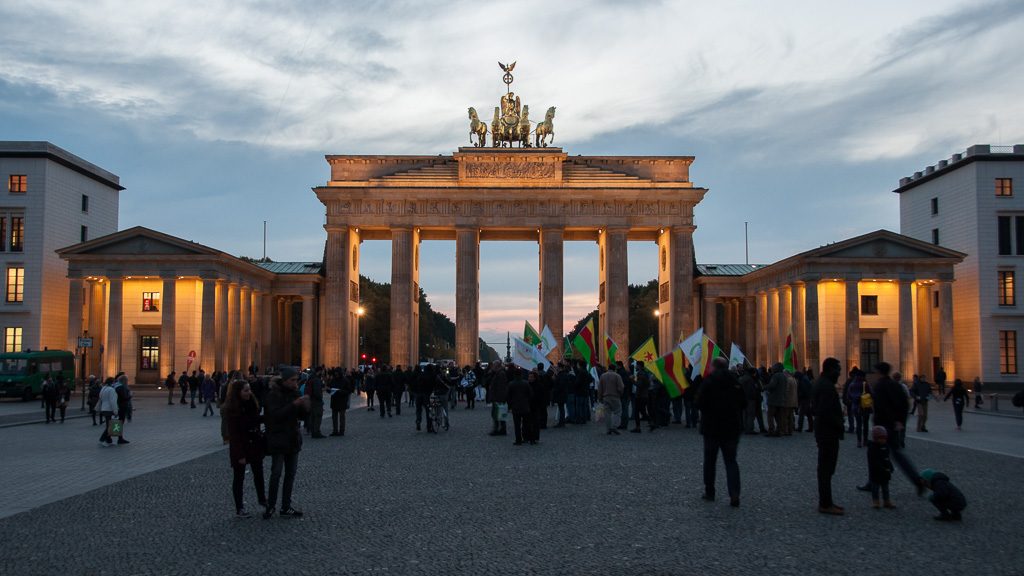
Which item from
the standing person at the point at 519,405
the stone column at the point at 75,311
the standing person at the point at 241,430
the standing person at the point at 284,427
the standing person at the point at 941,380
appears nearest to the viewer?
the standing person at the point at 284,427

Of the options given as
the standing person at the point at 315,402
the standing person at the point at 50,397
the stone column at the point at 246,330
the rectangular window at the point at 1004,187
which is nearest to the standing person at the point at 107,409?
the standing person at the point at 315,402

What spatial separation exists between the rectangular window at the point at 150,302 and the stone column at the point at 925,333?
49431mm

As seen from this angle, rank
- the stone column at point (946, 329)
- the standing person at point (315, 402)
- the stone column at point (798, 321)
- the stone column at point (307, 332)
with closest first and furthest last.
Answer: the standing person at point (315, 402), the stone column at point (946, 329), the stone column at point (798, 321), the stone column at point (307, 332)

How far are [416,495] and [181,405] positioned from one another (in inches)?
1226

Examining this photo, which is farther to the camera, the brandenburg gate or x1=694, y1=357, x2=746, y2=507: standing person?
the brandenburg gate

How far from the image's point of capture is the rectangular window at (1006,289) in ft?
187

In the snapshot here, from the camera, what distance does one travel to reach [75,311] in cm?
5259

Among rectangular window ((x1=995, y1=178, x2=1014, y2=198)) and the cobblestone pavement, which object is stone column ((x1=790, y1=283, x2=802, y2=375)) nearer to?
rectangular window ((x1=995, y1=178, x2=1014, y2=198))

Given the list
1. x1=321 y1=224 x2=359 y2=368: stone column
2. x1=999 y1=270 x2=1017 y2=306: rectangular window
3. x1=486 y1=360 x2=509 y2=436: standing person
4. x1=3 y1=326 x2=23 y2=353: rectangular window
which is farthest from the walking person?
x1=3 y1=326 x2=23 y2=353: rectangular window

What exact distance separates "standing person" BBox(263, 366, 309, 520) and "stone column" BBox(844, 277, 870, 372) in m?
48.5

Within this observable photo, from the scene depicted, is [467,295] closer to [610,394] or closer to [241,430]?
[610,394]

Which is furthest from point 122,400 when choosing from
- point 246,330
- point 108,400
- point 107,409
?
point 246,330

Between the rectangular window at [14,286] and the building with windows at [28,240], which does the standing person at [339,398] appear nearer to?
the building with windows at [28,240]

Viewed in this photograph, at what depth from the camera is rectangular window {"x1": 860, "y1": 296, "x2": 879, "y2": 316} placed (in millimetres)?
56938
